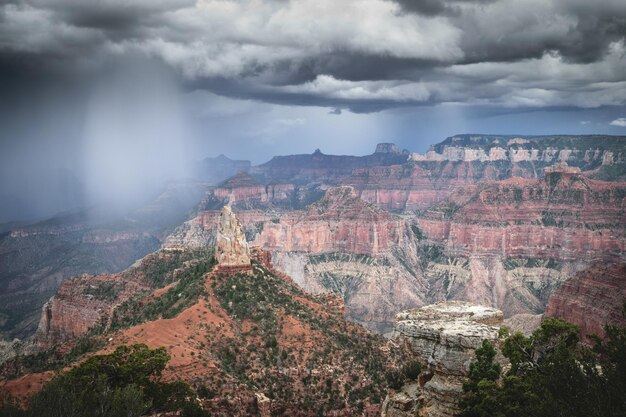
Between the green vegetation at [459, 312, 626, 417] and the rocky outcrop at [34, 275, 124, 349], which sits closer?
the green vegetation at [459, 312, 626, 417]

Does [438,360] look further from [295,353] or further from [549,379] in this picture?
[295,353]

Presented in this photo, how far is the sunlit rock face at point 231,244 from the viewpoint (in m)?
80.3

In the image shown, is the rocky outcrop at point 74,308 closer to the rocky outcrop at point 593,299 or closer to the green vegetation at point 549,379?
the green vegetation at point 549,379

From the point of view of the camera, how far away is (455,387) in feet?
113

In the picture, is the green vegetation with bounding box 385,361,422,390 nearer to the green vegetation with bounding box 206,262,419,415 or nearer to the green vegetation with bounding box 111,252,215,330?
the green vegetation with bounding box 206,262,419,415

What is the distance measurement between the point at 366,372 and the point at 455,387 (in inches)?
1200

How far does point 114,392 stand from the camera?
39.8 m

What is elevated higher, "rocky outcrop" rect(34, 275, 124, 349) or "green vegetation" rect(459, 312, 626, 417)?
"green vegetation" rect(459, 312, 626, 417)

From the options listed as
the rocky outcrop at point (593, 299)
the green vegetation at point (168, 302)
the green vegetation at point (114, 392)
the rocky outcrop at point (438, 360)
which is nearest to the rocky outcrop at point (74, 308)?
the green vegetation at point (168, 302)

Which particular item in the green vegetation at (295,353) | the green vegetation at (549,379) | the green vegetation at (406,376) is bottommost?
the green vegetation at (295,353)

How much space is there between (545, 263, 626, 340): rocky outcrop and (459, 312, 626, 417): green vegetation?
59826mm

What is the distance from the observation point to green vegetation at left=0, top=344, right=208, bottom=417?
34.5 meters

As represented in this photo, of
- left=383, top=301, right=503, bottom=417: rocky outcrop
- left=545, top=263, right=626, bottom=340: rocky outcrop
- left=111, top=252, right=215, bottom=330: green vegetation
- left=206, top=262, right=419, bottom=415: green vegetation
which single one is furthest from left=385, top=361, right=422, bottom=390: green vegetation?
left=545, top=263, right=626, bottom=340: rocky outcrop

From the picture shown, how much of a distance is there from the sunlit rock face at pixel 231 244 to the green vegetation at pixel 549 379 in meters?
48.7
